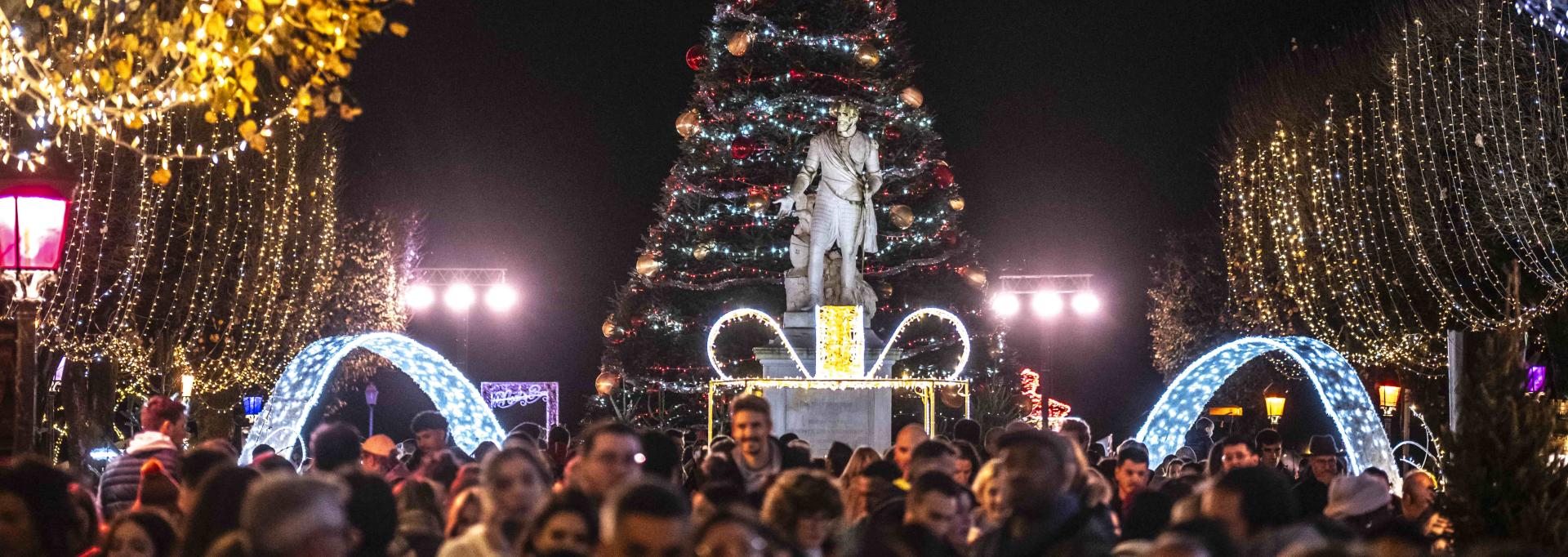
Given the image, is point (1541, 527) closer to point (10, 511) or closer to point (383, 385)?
point (10, 511)

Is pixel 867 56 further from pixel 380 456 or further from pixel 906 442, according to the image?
pixel 906 442

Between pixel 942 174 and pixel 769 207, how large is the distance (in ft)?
9.82

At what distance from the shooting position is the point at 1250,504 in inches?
287

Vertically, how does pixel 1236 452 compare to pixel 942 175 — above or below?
below

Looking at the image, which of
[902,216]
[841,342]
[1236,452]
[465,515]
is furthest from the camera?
[902,216]

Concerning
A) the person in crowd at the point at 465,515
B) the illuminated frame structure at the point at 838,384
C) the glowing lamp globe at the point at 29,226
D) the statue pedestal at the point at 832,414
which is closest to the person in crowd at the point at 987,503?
the person in crowd at the point at 465,515

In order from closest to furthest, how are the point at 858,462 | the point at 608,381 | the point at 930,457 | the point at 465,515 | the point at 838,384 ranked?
the point at 465,515 < the point at 930,457 < the point at 858,462 < the point at 838,384 < the point at 608,381

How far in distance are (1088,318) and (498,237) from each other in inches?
614

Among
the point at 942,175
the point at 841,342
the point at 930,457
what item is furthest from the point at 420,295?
the point at 930,457

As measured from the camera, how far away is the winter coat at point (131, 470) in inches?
437

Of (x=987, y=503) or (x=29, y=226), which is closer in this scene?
(x=987, y=503)

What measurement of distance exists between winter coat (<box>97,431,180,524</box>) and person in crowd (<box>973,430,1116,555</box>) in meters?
5.64

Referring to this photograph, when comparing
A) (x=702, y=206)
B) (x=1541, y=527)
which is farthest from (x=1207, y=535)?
(x=702, y=206)

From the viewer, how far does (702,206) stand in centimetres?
3192
